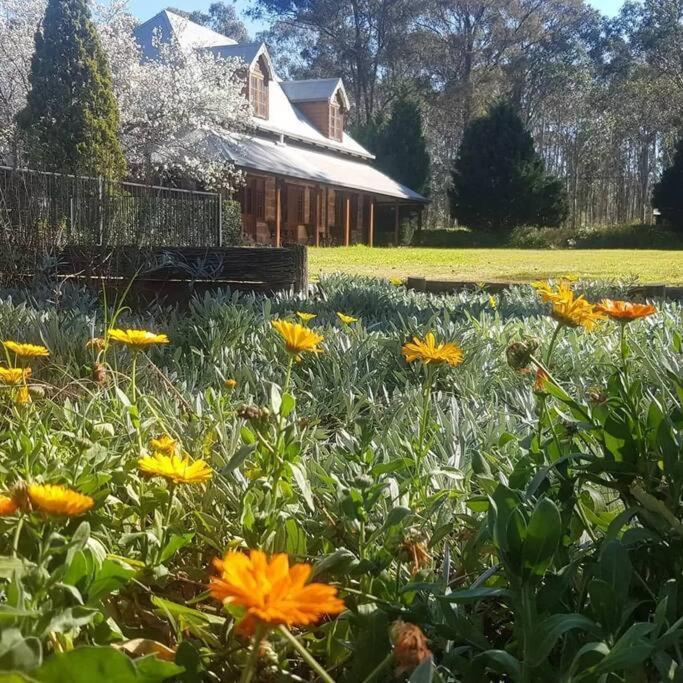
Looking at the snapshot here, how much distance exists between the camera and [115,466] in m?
1.54

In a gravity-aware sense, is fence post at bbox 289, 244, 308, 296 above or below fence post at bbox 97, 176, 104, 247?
below

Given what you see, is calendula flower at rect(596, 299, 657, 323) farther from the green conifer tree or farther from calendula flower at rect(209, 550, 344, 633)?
the green conifer tree

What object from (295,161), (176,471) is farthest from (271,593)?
(295,161)

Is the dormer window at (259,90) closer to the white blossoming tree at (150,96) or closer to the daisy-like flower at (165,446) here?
the white blossoming tree at (150,96)

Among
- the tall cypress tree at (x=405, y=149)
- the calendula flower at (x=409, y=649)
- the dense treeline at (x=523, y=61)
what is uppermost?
the dense treeline at (x=523, y=61)

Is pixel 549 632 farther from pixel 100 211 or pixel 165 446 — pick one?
pixel 100 211

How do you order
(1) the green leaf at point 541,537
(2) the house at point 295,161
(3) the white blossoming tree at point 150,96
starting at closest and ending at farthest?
1. (1) the green leaf at point 541,537
2. (3) the white blossoming tree at point 150,96
3. (2) the house at point 295,161

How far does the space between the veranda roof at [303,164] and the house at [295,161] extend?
0.13 feet

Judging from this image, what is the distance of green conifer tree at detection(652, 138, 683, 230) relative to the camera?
1218 inches

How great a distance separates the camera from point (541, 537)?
3.16 ft

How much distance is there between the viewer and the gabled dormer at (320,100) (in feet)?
96.1

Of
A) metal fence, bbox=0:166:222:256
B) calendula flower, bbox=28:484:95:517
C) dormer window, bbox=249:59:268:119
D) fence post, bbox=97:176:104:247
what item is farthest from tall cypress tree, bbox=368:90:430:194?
calendula flower, bbox=28:484:95:517

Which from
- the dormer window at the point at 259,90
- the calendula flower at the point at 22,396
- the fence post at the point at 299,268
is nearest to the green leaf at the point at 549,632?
the calendula flower at the point at 22,396

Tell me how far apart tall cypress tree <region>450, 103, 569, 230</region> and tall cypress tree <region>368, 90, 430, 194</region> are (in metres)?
2.30
